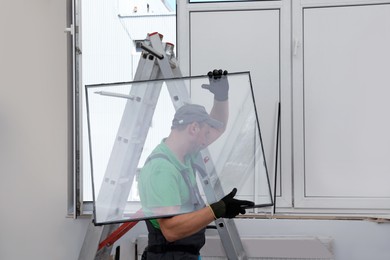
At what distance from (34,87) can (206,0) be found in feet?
3.52

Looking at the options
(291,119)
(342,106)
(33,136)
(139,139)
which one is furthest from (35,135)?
(342,106)

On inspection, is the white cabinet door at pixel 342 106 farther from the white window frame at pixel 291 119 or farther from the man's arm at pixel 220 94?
the man's arm at pixel 220 94

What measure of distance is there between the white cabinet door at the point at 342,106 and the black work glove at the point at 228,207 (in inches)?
36.4

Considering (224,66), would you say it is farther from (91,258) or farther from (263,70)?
(91,258)

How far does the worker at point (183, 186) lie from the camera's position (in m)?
1.29

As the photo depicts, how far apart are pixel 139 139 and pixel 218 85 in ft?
1.14

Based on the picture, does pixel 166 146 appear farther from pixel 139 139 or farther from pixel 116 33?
pixel 116 33

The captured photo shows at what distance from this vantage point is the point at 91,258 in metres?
1.55

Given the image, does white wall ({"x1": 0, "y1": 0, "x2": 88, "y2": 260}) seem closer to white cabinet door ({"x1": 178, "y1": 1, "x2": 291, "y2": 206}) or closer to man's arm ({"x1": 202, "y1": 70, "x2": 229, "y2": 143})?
white cabinet door ({"x1": 178, "y1": 1, "x2": 291, "y2": 206})

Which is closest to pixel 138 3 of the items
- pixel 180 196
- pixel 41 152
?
pixel 41 152

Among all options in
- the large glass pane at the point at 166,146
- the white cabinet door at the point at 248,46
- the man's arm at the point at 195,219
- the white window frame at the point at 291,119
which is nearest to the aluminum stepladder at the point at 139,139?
the large glass pane at the point at 166,146

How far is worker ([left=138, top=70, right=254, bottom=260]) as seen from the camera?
129 cm

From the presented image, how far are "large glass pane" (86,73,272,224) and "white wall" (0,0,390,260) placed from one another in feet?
2.78

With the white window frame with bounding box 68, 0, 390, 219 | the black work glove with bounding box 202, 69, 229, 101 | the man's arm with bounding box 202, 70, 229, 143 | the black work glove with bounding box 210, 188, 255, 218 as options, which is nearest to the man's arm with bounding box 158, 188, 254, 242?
the black work glove with bounding box 210, 188, 255, 218
